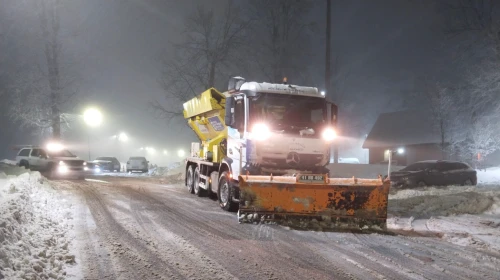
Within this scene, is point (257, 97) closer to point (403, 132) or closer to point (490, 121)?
point (490, 121)

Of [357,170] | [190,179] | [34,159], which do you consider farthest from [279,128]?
[34,159]

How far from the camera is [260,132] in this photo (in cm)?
966

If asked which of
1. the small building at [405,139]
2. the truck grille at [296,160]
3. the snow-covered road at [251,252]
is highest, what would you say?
the small building at [405,139]

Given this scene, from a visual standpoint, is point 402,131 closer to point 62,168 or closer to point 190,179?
point 190,179

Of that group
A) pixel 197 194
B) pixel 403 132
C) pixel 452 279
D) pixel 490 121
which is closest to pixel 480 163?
pixel 403 132

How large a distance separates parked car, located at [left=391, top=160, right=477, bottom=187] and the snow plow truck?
10.7 m

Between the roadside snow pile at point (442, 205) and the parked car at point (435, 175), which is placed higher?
the parked car at point (435, 175)

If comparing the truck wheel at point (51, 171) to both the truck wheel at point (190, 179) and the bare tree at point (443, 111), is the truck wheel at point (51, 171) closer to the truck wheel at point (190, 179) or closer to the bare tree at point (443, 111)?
the truck wheel at point (190, 179)

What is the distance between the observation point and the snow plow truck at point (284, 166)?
864 cm

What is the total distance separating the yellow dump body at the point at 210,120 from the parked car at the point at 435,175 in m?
10.3

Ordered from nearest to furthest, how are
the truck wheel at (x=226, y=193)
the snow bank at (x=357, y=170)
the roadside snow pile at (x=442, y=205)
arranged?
1. the truck wheel at (x=226, y=193)
2. the roadside snow pile at (x=442, y=205)
3. the snow bank at (x=357, y=170)

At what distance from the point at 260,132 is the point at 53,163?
1679cm

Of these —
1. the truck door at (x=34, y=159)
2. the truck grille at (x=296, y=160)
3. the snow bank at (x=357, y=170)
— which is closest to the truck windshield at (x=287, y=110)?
the truck grille at (x=296, y=160)

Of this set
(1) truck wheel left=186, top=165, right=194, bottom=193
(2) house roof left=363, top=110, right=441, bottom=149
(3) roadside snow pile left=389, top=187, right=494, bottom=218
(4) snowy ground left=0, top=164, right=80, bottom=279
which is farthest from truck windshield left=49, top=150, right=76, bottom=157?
(2) house roof left=363, top=110, right=441, bottom=149
